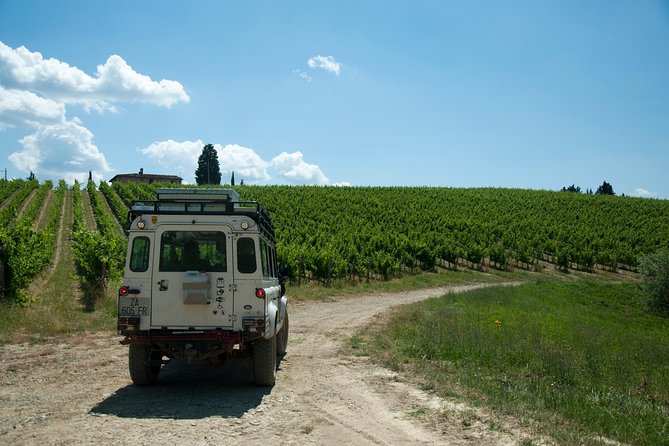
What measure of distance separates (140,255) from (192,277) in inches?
35.8

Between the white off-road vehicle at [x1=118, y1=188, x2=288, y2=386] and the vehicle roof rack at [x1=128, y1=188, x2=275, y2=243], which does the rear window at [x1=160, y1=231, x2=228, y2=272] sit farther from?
the vehicle roof rack at [x1=128, y1=188, x2=275, y2=243]

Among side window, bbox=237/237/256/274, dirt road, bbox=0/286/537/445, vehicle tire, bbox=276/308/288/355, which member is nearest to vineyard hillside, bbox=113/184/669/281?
vehicle tire, bbox=276/308/288/355

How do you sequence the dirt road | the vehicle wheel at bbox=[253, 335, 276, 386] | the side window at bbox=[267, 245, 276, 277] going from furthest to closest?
1. the side window at bbox=[267, 245, 276, 277]
2. the vehicle wheel at bbox=[253, 335, 276, 386]
3. the dirt road

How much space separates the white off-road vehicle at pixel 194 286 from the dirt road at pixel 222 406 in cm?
74

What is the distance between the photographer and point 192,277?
858 cm

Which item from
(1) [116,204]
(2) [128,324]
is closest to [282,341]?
(2) [128,324]


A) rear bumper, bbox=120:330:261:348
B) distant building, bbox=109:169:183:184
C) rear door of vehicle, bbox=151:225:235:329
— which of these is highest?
distant building, bbox=109:169:183:184

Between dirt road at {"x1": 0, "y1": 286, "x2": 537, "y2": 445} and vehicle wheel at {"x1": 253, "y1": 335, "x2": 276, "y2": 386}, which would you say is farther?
vehicle wheel at {"x1": 253, "y1": 335, "x2": 276, "y2": 386}

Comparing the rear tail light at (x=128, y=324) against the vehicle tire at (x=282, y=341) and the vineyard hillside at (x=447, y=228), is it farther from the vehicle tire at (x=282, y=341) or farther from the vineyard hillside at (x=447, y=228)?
the vineyard hillside at (x=447, y=228)

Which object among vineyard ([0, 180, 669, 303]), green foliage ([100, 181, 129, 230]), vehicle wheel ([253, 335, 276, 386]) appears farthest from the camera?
green foliage ([100, 181, 129, 230])

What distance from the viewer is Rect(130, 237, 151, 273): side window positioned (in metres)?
8.66

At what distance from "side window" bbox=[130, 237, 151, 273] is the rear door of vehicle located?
0.47ft

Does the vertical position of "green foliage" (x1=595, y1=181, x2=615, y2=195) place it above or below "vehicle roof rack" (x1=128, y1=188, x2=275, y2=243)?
above

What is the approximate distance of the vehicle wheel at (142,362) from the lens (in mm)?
8820
